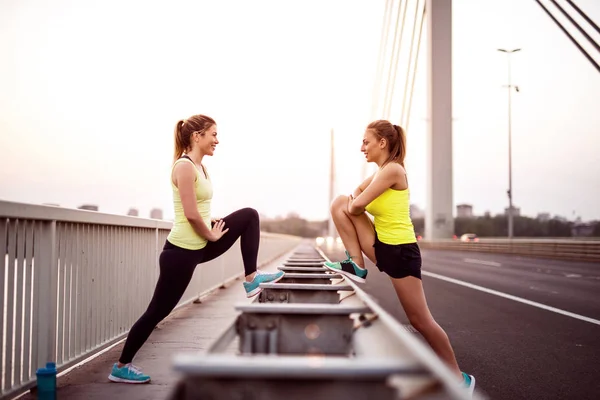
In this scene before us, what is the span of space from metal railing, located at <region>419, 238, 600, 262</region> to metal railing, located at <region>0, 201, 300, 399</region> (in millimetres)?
20898

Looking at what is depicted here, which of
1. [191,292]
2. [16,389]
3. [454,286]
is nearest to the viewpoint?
[16,389]

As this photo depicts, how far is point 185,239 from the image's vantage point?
4000 mm

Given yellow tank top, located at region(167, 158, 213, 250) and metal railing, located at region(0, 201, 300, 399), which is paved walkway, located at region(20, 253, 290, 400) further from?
yellow tank top, located at region(167, 158, 213, 250)

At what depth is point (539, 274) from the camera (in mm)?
15344

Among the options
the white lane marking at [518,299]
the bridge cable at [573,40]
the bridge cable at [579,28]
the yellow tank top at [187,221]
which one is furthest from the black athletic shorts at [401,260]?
the bridge cable at [573,40]

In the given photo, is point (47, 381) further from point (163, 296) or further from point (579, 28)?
point (579, 28)

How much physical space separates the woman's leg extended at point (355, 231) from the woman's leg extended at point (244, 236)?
66 centimetres

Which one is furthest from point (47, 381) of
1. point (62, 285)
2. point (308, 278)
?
point (308, 278)

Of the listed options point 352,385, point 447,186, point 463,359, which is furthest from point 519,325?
point 447,186

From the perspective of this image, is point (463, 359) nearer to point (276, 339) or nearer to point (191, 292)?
point (276, 339)

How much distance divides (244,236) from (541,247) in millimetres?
25535

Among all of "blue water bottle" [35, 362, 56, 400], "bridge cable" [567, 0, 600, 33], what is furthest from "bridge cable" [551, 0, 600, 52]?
"blue water bottle" [35, 362, 56, 400]

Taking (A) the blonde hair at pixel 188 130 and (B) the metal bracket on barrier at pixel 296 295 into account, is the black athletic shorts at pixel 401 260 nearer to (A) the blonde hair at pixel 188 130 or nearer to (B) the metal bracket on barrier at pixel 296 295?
(B) the metal bracket on barrier at pixel 296 295

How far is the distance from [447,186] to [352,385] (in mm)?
38330
